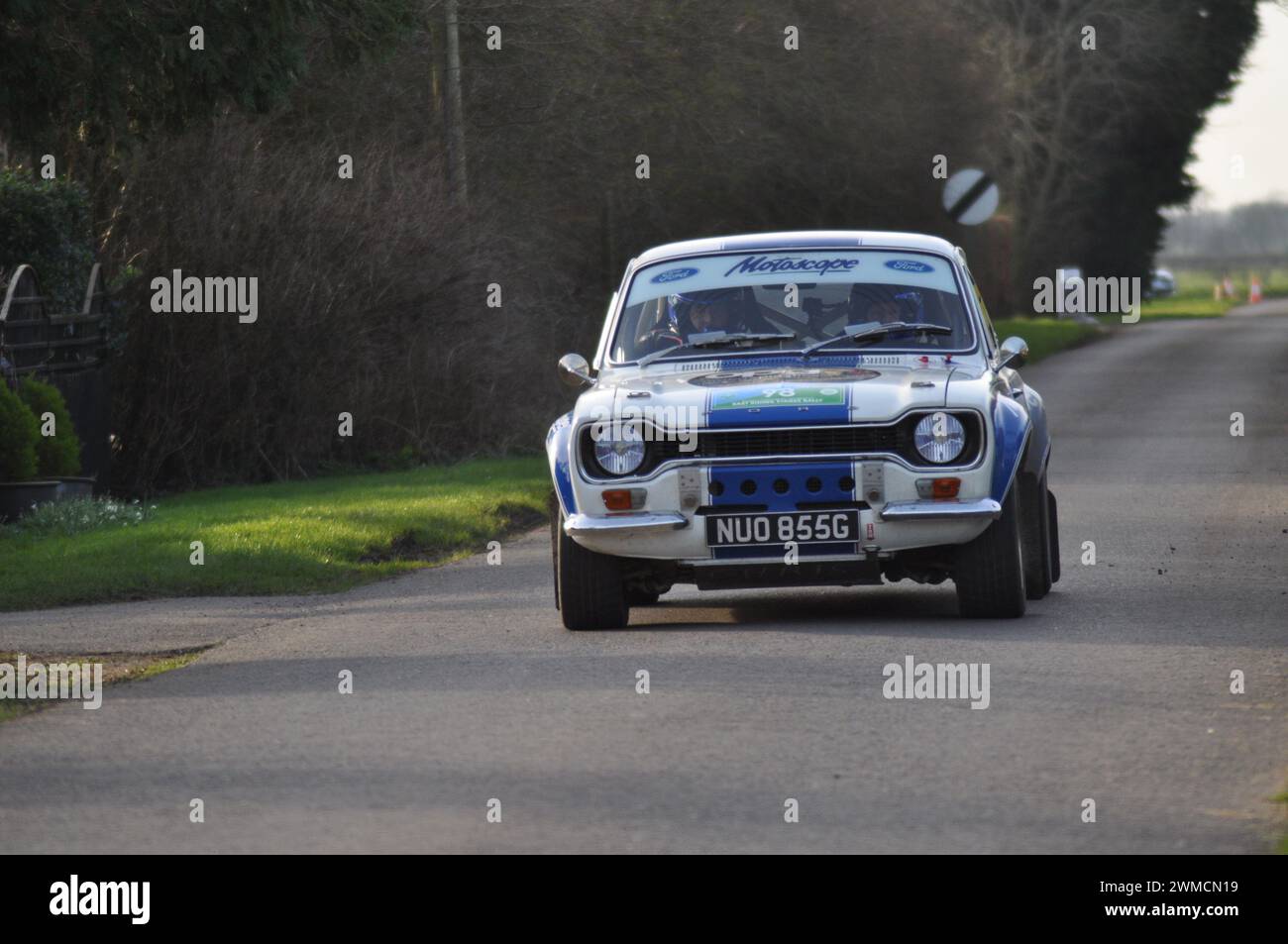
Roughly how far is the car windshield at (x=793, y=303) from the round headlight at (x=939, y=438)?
1158mm

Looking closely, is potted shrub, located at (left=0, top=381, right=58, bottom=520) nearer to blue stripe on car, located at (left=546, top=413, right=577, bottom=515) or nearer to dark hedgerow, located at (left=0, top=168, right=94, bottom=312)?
dark hedgerow, located at (left=0, top=168, right=94, bottom=312)

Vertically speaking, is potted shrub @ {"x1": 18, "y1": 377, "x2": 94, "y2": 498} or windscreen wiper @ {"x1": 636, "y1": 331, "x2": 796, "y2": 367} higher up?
windscreen wiper @ {"x1": 636, "y1": 331, "x2": 796, "y2": 367}

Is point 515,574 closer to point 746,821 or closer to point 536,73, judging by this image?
point 746,821

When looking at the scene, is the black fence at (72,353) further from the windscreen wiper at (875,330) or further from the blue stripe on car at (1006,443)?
the blue stripe on car at (1006,443)

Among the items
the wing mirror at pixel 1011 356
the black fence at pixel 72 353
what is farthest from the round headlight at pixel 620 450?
the black fence at pixel 72 353

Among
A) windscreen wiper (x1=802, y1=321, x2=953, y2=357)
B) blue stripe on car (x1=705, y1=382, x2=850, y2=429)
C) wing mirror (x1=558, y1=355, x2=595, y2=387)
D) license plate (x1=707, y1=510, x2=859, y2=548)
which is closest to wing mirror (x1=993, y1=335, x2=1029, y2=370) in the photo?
windscreen wiper (x1=802, y1=321, x2=953, y2=357)

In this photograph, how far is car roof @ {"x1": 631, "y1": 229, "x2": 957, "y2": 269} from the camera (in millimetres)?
12141

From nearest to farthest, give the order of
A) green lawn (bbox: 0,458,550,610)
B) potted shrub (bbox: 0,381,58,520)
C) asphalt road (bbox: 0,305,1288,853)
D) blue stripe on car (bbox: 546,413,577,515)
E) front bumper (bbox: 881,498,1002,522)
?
asphalt road (bbox: 0,305,1288,853), front bumper (bbox: 881,498,1002,522), blue stripe on car (bbox: 546,413,577,515), green lawn (bbox: 0,458,550,610), potted shrub (bbox: 0,381,58,520)

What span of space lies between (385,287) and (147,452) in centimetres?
313

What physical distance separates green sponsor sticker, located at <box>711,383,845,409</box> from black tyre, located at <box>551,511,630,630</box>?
0.98 m

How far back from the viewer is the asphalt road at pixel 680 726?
6.57m

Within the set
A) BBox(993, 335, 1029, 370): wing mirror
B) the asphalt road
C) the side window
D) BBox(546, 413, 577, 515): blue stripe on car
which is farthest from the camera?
the side window

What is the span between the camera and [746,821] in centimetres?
660
